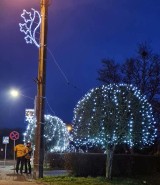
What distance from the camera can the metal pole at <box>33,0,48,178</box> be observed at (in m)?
23.0

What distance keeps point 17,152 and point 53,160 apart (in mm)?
9460

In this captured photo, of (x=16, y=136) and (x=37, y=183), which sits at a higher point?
(x=16, y=136)

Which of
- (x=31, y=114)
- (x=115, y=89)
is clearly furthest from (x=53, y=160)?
(x=115, y=89)

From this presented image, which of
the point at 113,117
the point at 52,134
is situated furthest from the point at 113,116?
the point at 52,134

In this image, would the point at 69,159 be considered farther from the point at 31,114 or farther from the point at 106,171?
the point at 31,114

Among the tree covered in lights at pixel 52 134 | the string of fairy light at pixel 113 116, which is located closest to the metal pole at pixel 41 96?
the string of fairy light at pixel 113 116

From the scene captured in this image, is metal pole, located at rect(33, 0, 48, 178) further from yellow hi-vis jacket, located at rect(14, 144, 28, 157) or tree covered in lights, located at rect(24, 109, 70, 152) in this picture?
tree covered in lights, located at rect(24, 109, 70, 152)

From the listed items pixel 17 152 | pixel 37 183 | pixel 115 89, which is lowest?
pixel 37 183

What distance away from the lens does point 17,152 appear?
90.1 feet

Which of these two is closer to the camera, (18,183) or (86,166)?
(18,183)

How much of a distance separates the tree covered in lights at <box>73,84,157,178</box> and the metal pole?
2.72 meters

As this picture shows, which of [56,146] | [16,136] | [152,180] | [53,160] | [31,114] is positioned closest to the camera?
[152,180]

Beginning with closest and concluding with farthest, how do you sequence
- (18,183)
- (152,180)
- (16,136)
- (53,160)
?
(18,183) → (152,180) → (16,136) → (53,160)

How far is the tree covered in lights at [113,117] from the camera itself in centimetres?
2477
